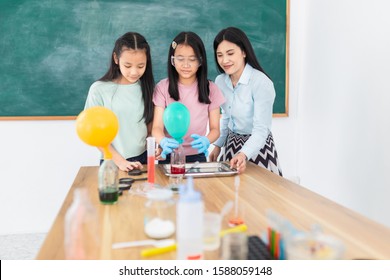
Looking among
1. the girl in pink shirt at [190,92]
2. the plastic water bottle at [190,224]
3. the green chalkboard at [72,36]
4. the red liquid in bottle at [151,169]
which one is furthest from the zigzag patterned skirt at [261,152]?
the plastic water bottle at [190,224]

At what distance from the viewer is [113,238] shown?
1004 millimetres

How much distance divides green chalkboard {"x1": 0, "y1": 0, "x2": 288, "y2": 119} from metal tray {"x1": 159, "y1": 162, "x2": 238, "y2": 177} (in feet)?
4.50

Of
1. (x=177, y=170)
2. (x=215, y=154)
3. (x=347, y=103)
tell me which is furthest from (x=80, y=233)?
(x=347, y=103)

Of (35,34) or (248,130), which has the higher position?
(35,34)

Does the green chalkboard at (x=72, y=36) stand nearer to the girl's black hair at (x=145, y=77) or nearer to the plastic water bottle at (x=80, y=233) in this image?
the girl's black hair at (x=145, y=77)

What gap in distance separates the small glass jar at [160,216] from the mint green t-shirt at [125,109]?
2.76 ft

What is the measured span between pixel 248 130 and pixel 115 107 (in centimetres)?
70

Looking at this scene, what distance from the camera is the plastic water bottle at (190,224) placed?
0.81 meters

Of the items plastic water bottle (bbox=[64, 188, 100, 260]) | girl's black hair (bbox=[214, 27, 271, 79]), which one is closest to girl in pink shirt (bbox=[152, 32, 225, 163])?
girl's black hair (bbox=[214, 27, 271, 79])

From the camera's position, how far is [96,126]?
1223mm

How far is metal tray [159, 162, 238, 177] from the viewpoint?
1.66 m

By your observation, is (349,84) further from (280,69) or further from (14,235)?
(14,235)

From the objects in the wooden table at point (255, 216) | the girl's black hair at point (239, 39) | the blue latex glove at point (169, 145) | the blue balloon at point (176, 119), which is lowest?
the wooden table at point (255, 216)
